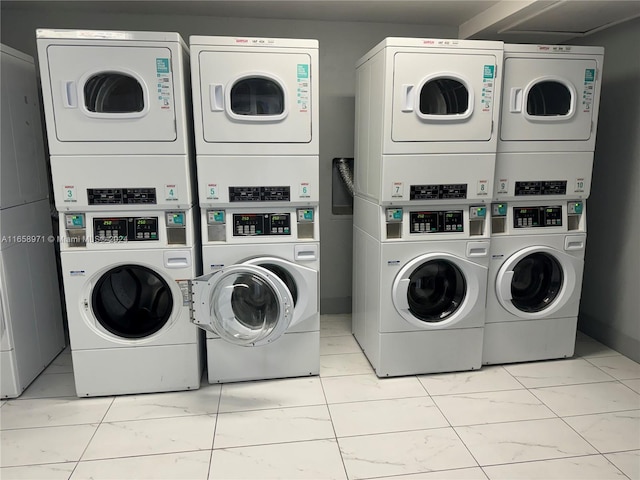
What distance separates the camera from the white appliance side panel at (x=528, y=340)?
301 centimetres

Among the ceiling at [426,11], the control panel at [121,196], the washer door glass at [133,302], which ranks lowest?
the washer door glass at [133,302]

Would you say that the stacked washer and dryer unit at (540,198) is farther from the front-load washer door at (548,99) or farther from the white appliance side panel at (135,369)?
the white appliance side panel at (135,369)

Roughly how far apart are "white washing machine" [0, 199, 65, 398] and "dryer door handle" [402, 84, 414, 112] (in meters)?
2.35

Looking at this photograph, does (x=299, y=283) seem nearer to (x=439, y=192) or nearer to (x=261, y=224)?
(x=261, y=224)

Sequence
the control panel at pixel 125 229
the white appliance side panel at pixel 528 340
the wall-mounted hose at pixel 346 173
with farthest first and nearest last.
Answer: the wall-mounted hose at pixel 346 173 < the white appliance side panel at pixel 528 340 < the control panel at pixel 125 229

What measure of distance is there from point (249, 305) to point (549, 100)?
2297 millimetres

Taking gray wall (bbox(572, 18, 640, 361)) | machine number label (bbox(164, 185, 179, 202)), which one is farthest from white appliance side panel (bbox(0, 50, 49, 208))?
gray wall (bbox(572, 18, 640, 361))

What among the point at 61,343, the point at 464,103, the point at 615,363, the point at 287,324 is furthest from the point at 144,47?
the point at 615,363

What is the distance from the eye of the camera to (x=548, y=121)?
9.07 ft

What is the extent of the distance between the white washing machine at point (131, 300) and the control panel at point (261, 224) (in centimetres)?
27

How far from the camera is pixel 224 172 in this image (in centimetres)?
256

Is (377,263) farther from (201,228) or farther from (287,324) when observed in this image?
(201,228)

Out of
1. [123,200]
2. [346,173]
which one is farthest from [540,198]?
[123,200]

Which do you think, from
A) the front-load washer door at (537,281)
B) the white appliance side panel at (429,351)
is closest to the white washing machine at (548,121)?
the front-load washer door at (537,281)
